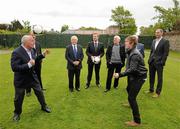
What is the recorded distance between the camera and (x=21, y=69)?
6707mm

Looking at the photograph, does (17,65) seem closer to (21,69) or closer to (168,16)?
(21,69)

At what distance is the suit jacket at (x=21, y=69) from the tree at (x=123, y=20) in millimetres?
58363

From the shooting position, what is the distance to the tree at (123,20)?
6469 cm

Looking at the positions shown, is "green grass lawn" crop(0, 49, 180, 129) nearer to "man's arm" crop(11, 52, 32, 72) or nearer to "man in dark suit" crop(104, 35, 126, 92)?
"man in dark suit" crop(104, 35, 126, 92)

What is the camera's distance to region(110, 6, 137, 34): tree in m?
64.7

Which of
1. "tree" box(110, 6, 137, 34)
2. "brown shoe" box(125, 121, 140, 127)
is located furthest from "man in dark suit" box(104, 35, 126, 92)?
"tree" box(110, 6, 137, 34)

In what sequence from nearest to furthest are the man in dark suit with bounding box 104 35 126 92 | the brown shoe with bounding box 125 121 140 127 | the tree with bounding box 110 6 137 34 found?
the brown shoe with bounding box 125 121 140 127 → the man in dark suit with bounding box 104 35 126 92 → the tree with bounding box 110 6 137 34

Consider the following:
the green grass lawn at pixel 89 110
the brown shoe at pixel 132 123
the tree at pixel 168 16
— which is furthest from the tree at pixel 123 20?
the brown shoe at pixel 132 123

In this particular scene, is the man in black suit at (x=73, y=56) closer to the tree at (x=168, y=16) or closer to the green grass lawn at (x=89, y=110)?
the green grass lawn at (x=89, y=110)

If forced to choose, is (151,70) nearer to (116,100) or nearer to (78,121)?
(116,100)

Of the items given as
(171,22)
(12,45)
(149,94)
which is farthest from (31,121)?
(171,22)

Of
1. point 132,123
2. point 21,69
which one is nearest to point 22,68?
point 21,69

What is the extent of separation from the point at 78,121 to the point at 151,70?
374 cm

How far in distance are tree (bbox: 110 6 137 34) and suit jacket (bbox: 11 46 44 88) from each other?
191 ft
